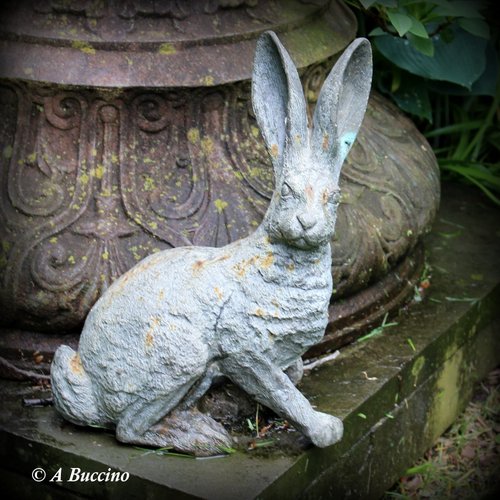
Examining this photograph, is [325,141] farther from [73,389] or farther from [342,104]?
[73,389]

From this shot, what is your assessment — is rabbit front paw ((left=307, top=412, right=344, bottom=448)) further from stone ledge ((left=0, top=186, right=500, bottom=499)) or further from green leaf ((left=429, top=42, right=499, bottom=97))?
green leaf ((left=429, top=42, right=499, bottom=97))

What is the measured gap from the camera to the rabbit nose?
9.14 feet

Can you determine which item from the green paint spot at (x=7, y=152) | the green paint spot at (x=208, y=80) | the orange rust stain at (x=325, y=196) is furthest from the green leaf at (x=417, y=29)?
the green paint spot at (x=7, y=152)

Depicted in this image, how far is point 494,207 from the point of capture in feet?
15.5

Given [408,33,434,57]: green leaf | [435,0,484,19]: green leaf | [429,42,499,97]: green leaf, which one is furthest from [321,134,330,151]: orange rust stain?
[429,42,499,97]: green leaf

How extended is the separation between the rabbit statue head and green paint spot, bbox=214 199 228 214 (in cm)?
54

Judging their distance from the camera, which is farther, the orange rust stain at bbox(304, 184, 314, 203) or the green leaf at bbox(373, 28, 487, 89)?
the green leaf at bbox(373, 28, 487, 89)

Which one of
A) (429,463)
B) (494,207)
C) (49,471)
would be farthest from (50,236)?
(494,207)

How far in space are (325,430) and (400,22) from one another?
1.33 m

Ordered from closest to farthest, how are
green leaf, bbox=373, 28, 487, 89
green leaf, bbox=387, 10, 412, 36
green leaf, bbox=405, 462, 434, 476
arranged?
green leaf, bbox=387, 10, 412, 36 → green leaf, bbox=405, 462, 434, 476 → green leaf, bbox=373, 28, 487, 89

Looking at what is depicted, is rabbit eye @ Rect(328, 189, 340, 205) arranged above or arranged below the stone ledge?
above

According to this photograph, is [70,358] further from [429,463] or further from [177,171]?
[429,463]

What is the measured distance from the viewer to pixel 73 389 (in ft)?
10.1

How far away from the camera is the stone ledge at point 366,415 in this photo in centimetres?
303
